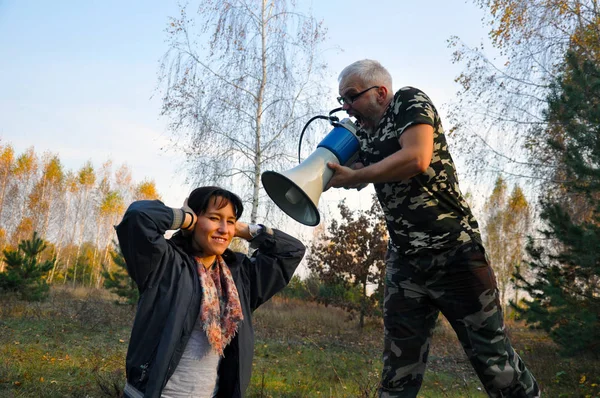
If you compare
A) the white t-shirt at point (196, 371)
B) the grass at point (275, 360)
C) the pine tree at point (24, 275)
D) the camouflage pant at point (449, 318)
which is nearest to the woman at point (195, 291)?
the white t-shirt at point (196, 371)

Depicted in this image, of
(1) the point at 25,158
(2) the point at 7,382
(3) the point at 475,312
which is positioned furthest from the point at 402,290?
(1) the point at 25,158

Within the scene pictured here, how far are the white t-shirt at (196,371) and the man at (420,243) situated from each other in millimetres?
938

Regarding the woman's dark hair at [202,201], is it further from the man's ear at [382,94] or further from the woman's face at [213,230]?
the man's ear at [382,94]

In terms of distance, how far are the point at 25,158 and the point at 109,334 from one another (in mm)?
35952

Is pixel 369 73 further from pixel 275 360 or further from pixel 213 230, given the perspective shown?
pixel 275 360

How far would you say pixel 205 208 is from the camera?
2516 millimetres

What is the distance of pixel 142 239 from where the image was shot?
2.14 metres

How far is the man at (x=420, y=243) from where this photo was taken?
2.29 m

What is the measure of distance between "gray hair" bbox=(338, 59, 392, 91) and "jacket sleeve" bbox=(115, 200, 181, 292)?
1.23 meters

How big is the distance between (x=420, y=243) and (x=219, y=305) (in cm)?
107

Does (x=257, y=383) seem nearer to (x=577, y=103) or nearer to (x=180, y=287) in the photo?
(x=180, y=287)

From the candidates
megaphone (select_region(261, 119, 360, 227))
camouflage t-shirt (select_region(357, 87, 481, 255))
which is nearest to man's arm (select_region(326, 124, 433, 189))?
camouflage t-shirt (select_region(357, 87, 481, 255))

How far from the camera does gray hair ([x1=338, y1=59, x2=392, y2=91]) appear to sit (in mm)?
2570

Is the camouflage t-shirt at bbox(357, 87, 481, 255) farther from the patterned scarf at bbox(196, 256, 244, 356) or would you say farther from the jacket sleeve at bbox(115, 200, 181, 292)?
the jacket sleeve at bbox(115, 200, 181, 292)
